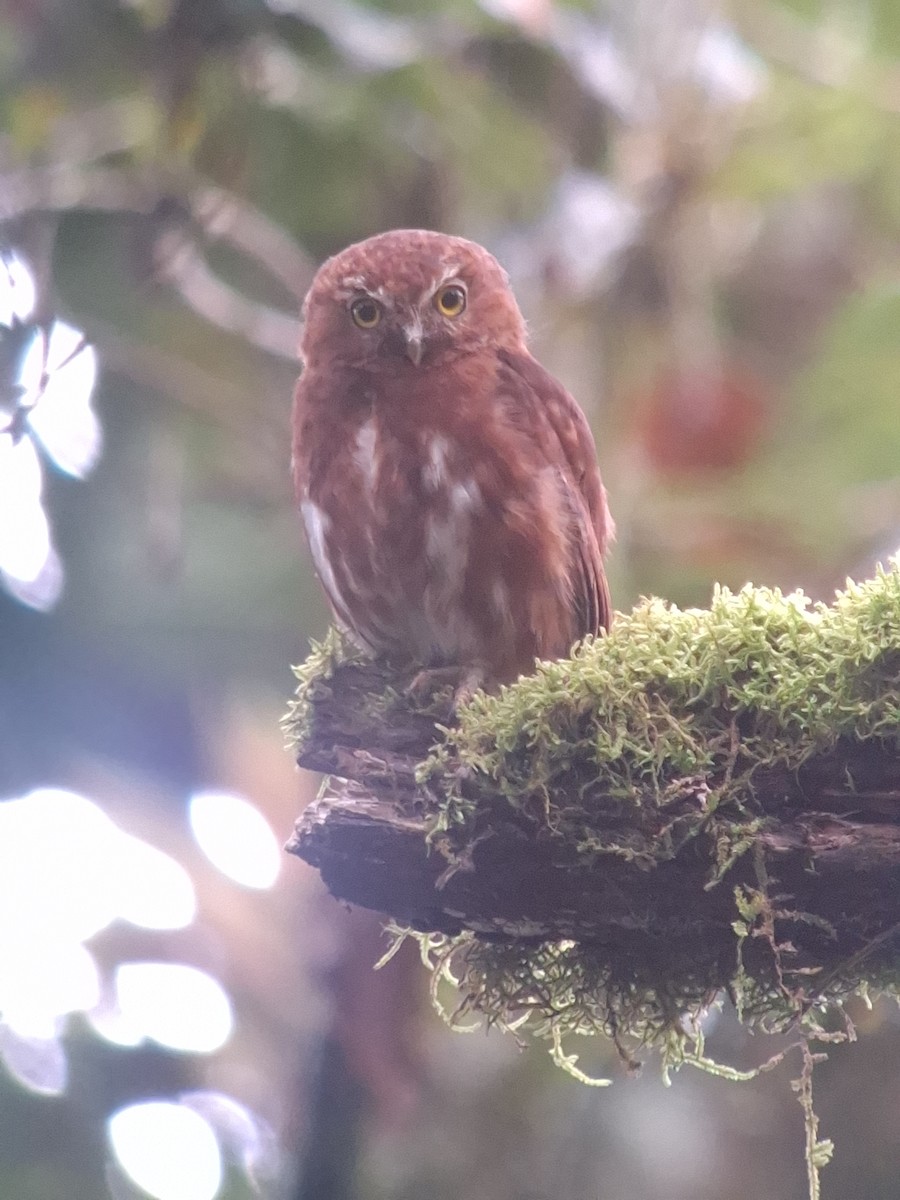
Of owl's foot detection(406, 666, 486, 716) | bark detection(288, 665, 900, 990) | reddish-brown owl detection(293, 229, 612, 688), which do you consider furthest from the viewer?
reddish-brown owl detection(293, 229, 612, 688)

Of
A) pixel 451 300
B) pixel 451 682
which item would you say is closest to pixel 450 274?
pixel 451 300

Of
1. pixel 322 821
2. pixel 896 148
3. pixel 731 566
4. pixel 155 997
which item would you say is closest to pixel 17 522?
pixel 155 997

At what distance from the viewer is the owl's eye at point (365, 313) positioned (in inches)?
104

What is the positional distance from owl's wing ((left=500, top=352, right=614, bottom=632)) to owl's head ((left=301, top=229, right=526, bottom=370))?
4.7 inches

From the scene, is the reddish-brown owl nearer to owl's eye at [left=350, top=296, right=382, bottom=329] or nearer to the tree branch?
owl's eye at [left=350, top=296, right=382, bottom=329]

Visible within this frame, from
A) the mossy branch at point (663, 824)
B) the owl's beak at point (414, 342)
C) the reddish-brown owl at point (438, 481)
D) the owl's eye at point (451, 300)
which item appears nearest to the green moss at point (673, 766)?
the mossy branch at point (663, 824)

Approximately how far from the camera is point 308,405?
267cm

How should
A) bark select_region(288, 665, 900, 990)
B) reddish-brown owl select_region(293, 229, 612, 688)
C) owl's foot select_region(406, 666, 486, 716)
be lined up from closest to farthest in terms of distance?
bark select_region(288, 665, 900, 990), owl's foot select_region(406, 666, 486, 716), reddish-brown owl select_region(293, 229, 612, 688)

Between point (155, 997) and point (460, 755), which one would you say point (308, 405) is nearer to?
point (460, 755)

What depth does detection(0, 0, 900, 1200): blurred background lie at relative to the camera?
3.19 metres

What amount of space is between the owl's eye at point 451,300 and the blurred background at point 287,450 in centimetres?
74

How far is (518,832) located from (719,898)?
0.29 metres

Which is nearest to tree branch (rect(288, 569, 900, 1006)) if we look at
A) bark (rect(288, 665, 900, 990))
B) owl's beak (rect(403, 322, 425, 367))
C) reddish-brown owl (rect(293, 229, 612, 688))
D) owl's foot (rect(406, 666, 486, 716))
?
bark (rect(288, 665, 900, 990))

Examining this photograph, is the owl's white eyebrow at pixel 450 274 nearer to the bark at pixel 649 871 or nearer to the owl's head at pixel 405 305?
the owl's head at pixel 405 305
